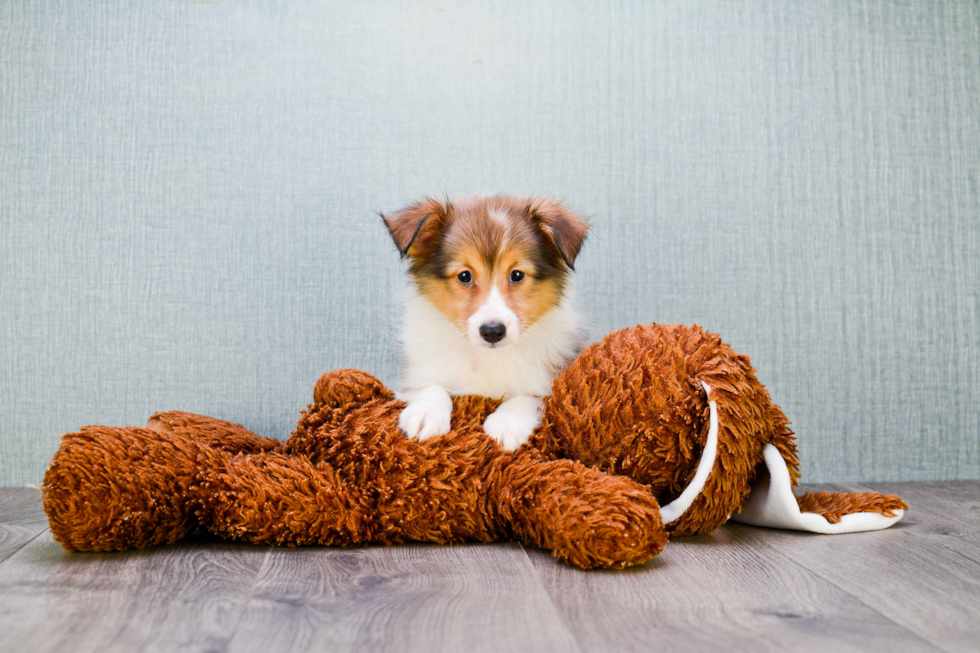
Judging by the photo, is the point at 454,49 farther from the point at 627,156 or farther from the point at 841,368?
the point at 841,368

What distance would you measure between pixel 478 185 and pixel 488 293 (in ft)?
2.38

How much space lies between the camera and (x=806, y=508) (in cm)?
180

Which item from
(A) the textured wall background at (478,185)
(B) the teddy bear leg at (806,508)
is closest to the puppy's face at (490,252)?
(A) the textured wall background at (478,185)

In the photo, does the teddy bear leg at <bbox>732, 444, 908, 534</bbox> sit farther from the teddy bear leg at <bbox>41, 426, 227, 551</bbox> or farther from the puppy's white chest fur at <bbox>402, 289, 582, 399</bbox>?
the teddy bear leg at <bbox>41, 426, 227, 551</bbox>

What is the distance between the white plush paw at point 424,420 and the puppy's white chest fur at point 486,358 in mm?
233

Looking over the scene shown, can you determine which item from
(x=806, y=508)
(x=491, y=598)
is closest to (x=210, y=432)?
(x=491, y=598)

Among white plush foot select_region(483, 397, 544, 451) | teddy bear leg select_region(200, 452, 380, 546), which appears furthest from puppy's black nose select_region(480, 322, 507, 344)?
teddy bear leg select_region(200, 452, 380, 546)

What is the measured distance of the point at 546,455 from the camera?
1.67 m

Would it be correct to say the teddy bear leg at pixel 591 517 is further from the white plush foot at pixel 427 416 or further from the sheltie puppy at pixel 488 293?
the sheltie puppy at pixel 488 293

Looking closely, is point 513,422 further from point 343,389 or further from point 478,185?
point 478,185

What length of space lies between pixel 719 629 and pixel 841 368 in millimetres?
1735

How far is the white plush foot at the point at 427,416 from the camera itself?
1.64 meters

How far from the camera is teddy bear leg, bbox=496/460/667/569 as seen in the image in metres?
1.33

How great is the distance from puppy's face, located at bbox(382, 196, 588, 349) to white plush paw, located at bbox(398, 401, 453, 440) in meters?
0.22
